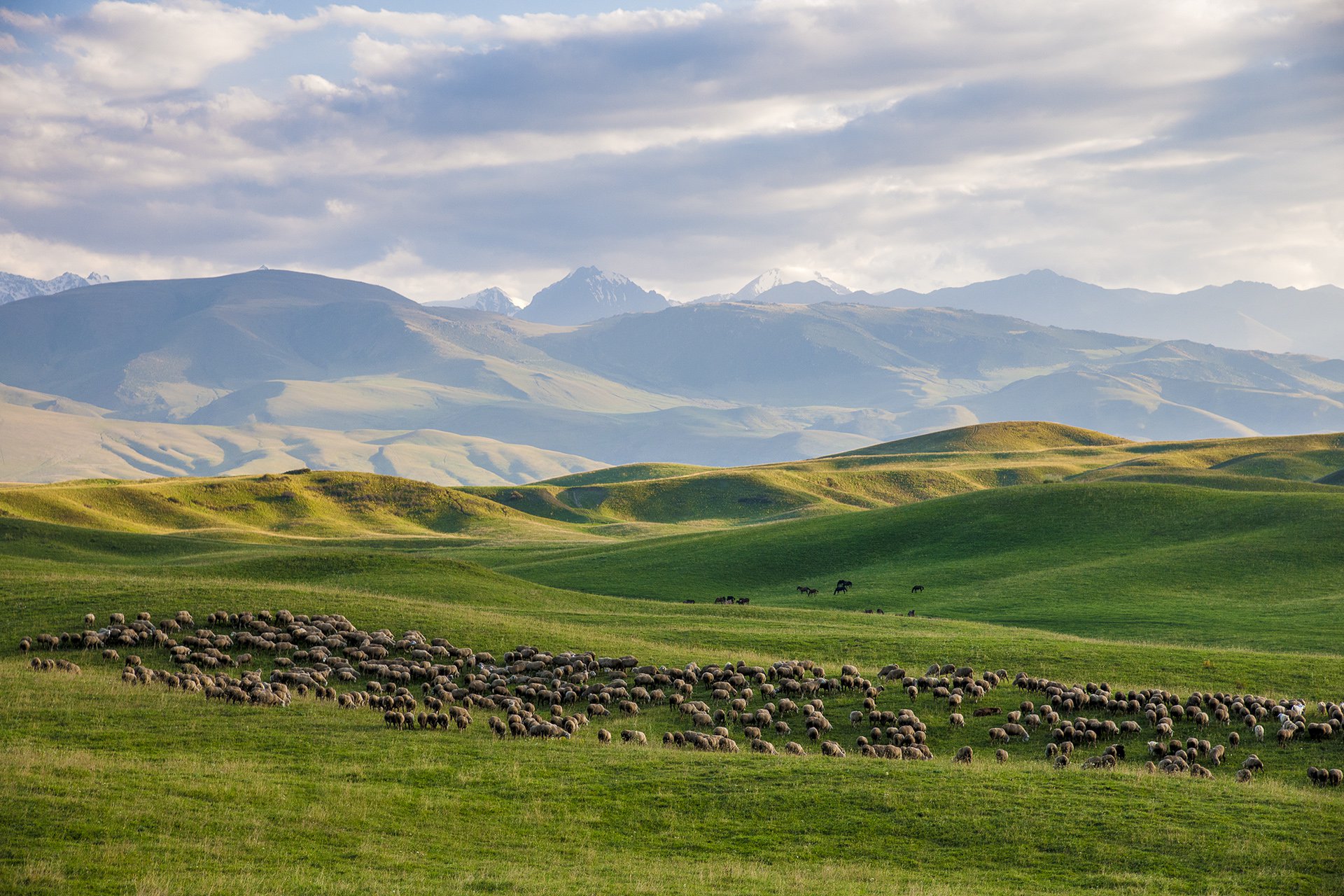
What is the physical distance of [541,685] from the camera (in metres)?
31.7

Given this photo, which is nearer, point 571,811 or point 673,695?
point 571,811

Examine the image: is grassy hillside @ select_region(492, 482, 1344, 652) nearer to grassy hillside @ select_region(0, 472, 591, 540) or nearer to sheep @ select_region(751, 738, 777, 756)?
sheep @ select_region(751, 738, 777, 756)

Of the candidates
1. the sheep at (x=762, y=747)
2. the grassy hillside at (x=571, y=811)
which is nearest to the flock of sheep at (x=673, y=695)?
the sheep at (x=762, y=747)

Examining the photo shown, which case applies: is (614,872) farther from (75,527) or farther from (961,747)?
(75,527)

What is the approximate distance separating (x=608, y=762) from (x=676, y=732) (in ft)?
14.4

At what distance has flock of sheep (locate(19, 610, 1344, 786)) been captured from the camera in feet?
87.8

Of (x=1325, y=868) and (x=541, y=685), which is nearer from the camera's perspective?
(x=1325, y=868)

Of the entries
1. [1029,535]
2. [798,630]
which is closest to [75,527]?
[798,630]

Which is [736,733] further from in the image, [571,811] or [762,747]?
[571,811]

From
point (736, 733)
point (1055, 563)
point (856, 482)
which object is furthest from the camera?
point (856, 482)

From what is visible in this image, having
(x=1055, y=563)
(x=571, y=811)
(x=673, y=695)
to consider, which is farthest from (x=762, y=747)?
(x=1055, y=563)

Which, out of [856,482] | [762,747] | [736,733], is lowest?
[736,733]

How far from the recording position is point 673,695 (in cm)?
3131

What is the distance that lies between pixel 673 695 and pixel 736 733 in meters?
3.29
